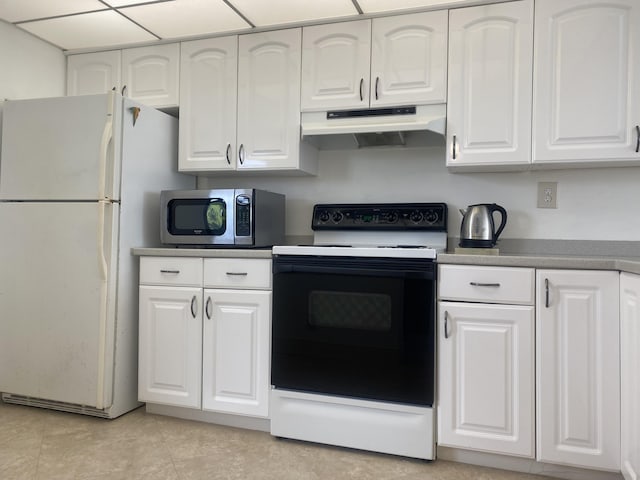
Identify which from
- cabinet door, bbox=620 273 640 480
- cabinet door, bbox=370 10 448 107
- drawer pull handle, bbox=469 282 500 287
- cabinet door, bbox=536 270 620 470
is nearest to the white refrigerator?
cabinet door, bbox=370 10 448 107

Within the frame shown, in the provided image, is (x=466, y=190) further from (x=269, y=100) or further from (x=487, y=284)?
(x=269, y=100)

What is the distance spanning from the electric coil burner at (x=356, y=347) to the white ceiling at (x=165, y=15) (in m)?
1.20

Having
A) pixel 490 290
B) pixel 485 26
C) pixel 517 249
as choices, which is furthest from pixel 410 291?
pixel 485 26

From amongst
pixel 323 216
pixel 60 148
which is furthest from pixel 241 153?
pixel 60 148

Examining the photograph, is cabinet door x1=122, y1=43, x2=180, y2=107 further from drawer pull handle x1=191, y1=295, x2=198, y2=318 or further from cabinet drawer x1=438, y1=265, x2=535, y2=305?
cabinet drawer x1=438, y1=265, x2=535, y2=305

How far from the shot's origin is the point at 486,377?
1965 mm

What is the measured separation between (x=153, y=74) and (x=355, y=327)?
75.0 inches

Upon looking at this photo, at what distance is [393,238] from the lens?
8.54 ft

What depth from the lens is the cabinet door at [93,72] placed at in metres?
2.97

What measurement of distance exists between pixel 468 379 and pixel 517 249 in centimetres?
82

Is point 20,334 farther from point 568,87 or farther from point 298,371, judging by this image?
point 568,87

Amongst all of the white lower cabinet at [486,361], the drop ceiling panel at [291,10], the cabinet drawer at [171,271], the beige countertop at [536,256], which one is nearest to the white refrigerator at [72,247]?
the cabinet drawer at [171,271]

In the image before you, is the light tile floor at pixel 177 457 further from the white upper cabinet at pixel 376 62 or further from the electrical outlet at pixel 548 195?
the white upper cabinet at pixel 376 62

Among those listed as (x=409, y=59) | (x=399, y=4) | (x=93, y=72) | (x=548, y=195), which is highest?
(x=399, y=4)
